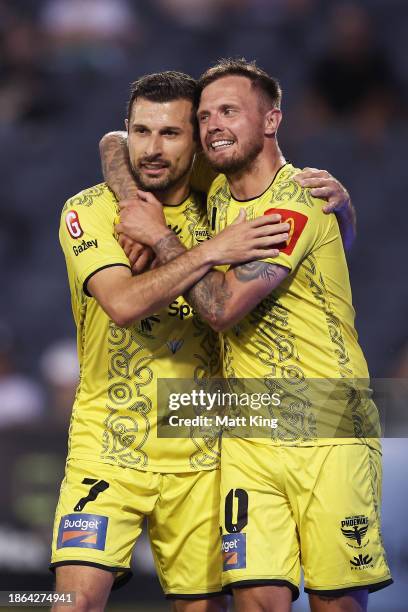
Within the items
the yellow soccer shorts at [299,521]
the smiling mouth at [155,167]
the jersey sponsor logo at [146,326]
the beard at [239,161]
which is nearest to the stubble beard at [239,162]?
the beard at [239,161]

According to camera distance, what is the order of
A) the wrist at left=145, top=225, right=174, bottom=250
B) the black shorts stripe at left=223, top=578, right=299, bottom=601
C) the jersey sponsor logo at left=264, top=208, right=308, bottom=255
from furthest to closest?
1. the wrist at left=145, top=225, right=174, bottom=250
2. the jersey sponsor logo at left=264, top=208, right=308, bottom=255
3. the black shorts stripe at left=223, top=578, right=299, bottom=601

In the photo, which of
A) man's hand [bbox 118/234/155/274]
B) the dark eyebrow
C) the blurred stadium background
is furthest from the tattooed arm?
the blurred stadium background

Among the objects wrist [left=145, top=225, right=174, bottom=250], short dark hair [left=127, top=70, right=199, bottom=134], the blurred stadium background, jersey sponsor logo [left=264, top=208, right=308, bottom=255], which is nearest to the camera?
jersey sponsor logo [left=264, top=208, right=308, bottom=255]

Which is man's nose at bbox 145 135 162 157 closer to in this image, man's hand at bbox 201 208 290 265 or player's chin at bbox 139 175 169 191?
player's chin at bbox 139 175 169 191

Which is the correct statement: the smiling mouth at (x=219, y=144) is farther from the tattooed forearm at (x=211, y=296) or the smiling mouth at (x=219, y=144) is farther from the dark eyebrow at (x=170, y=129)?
the tattooed forearm at (x=211, y=296)

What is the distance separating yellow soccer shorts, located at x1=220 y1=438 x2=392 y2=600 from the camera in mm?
3379

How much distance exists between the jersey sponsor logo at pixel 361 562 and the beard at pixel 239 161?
143 centimetres

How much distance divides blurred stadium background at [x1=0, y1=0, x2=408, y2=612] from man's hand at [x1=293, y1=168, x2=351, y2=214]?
136 inches

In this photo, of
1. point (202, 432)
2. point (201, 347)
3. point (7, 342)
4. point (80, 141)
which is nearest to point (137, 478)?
point (202, 432)

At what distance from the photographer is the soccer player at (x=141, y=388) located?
137 inches

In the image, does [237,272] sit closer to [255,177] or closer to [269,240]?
[269,240]

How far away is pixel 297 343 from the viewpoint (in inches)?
138

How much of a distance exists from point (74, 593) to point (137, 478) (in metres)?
0.47

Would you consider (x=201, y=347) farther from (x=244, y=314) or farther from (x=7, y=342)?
(x=7, y=342)
